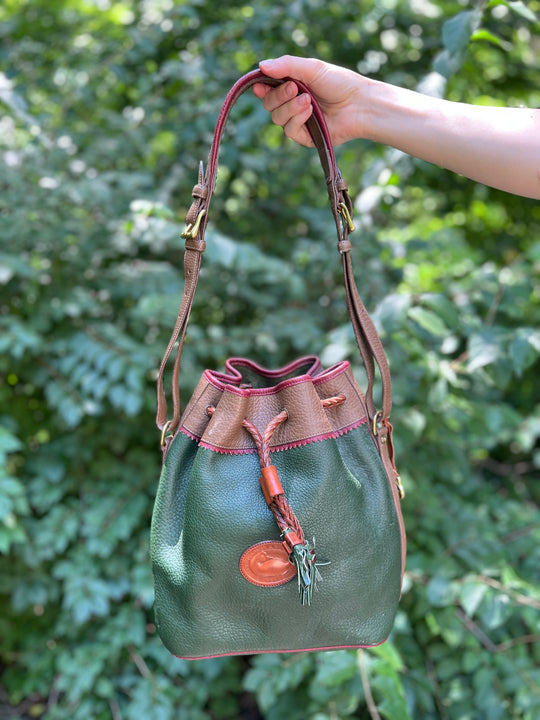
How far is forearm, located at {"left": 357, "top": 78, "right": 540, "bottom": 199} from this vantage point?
2.93 feet

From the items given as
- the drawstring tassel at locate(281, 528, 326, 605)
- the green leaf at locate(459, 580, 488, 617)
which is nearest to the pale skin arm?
the drawstring tassel at locate(281, 528, 326, 605)

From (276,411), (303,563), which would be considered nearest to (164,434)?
(276,411)

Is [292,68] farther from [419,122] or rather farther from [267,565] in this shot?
[267,565]

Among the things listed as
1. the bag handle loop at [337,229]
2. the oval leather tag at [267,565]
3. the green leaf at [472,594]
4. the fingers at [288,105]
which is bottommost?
the green leaf at [472,594]

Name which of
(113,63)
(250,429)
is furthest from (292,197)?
(250,429)

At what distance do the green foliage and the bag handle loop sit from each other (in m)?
0.47

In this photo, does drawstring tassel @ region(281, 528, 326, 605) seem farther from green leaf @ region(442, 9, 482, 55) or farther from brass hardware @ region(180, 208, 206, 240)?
green leaf @ region(442, 9, 482, 55)

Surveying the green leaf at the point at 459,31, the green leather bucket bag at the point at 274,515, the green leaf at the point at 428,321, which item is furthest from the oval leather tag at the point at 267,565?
the green leaf at the point at 459,31

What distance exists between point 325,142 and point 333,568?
632mm

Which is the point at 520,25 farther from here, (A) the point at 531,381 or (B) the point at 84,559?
(B) the point at 84,559

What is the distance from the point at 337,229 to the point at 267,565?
508 millimetres

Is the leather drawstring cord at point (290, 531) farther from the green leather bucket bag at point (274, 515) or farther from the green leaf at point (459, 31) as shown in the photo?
the green leaf at point (459, 31)

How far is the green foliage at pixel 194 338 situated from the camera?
1.63m

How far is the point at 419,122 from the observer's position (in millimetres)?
974
